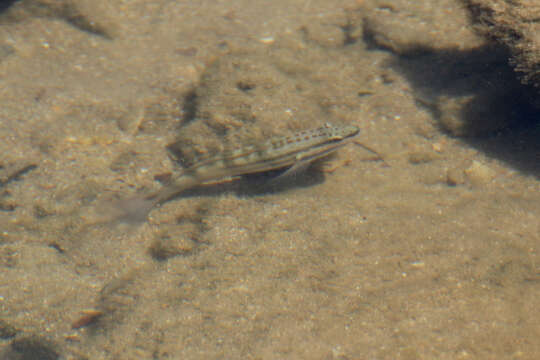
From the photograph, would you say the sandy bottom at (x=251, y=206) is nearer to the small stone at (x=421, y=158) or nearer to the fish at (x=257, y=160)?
the small stone at (x=421, y=158)

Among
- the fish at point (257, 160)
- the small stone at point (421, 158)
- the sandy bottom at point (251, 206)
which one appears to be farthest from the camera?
the small stone at point (421, 158)

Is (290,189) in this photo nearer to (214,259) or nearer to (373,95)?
(214,259)

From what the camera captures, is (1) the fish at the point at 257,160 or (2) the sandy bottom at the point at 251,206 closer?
(2) the sandy bottom at the point at 251,206

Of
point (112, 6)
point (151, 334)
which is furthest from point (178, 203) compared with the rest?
point (112, 6)

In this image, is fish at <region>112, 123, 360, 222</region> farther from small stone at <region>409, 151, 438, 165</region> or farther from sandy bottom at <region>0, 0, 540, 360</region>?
small stone at <region>409, 151, 438, 165</region>

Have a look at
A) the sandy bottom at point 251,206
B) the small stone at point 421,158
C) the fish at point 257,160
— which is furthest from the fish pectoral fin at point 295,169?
the small stone at point 421,158

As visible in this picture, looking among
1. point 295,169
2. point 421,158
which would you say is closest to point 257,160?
point 295,169

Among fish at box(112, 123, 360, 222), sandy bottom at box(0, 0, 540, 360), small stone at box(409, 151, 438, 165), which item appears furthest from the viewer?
small stone at box(409, 151, 438, 165)

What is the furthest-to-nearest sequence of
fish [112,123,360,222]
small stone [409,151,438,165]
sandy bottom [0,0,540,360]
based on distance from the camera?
small stone [409,151,438,165]
fish [112,123,360,222]
sandy bottom [0,0,540,360]

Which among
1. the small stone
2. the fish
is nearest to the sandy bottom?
the small stone
